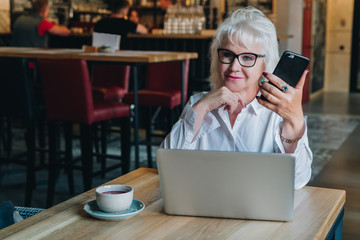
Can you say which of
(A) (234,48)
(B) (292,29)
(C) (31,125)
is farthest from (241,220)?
(B) (292,29)

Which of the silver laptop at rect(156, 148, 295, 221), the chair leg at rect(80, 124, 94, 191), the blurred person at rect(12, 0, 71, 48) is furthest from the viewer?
the blurred person at rect(12, 0, 71, 48)

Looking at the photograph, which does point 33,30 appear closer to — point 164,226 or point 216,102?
point 216,102

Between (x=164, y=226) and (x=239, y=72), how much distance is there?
62cm

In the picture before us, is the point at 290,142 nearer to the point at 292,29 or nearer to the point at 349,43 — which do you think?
the point at 292,29

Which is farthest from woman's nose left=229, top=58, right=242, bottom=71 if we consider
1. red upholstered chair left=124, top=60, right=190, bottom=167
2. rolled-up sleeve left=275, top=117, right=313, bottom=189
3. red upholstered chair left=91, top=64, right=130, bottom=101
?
red upholstered chair left=91, top=64, right=130, bottom=101

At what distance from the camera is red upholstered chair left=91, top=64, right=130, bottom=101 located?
14.6ft

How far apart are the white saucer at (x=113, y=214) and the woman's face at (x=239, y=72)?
1.70 feet

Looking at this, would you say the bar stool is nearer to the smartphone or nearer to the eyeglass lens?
the eyeglass lens

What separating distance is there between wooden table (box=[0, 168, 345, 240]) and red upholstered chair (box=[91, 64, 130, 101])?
10.6ft

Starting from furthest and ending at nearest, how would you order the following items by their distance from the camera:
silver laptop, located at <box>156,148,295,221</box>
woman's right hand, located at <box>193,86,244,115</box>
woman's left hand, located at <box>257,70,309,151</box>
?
woman's right hand, located at <box>193,86,244,115</box>, woman's left hand, located at <box>257,70,309,151</box>, silver laptop, located at <box>156,148,295,221</box>

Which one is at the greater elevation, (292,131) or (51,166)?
(292,131)

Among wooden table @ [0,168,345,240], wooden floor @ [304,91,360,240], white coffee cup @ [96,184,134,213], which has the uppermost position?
white coffee cup @ [96,184,134,213]

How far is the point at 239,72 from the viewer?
1.53m

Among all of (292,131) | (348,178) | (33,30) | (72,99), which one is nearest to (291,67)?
(292,131)
